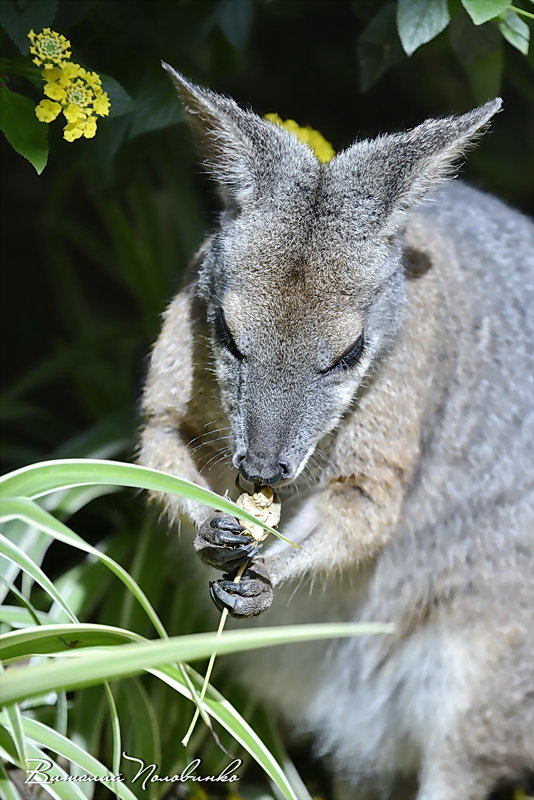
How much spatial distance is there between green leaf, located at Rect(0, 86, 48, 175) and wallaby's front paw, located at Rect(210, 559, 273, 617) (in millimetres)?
1059

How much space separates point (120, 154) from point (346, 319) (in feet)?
4.73

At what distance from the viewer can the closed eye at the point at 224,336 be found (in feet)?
7.37

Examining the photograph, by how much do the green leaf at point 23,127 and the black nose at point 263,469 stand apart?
0.83 metres

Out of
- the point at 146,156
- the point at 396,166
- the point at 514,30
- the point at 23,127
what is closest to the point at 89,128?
the point at 23,127

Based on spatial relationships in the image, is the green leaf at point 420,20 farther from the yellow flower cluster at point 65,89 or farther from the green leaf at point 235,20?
the yellow flower cluster at point 65,89

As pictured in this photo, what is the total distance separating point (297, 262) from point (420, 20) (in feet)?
2.62

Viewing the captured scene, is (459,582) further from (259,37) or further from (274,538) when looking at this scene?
(259,37)

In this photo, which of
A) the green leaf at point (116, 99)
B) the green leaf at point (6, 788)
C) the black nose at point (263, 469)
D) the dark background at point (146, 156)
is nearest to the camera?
the green leaf at point (6, 788)

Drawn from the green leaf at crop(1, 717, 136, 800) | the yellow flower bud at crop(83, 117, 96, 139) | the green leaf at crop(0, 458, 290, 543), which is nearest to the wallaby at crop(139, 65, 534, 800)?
the green leaf at crop(0, 458, 290, 543)

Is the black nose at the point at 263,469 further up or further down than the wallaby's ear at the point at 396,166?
further down

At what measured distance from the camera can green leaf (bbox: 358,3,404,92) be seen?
2773 mm

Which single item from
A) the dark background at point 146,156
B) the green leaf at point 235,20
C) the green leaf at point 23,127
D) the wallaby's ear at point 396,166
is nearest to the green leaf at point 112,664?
the wallaby's ear at point 396,166

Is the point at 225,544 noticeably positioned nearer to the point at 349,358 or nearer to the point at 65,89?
the point at 349,358

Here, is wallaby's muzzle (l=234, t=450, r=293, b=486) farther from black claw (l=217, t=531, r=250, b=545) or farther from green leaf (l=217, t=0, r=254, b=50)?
green leaf (l=217, t=0, r=254, b=50)
